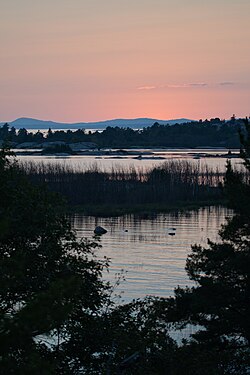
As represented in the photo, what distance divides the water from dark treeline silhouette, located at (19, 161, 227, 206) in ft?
11.4

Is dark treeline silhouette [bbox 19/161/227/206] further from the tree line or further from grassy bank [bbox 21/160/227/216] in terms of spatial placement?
the tree line

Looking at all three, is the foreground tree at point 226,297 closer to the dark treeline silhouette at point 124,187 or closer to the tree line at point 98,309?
the tree line at point 98,309

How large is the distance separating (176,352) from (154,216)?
3966 centimetres

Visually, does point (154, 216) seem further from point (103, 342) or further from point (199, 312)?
point (103, 342)

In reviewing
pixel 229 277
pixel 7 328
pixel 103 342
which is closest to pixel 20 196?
pixel 103 342

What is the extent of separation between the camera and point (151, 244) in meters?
45.8

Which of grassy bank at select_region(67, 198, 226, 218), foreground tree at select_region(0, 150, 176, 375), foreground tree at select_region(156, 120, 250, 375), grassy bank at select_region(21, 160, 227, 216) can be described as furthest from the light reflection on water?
foreground tree at select_region(0, 150, 176, 375)

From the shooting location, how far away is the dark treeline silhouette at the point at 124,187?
59844mm

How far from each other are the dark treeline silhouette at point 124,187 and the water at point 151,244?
3474mm

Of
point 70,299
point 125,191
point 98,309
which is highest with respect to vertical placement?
point 70,299

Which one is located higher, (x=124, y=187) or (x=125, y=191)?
(x=124, y=187)

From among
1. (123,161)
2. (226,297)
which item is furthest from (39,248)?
(123,161)

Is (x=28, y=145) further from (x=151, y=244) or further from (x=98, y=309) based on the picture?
(x=98, y=309)

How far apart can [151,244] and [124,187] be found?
17081 millimetres
